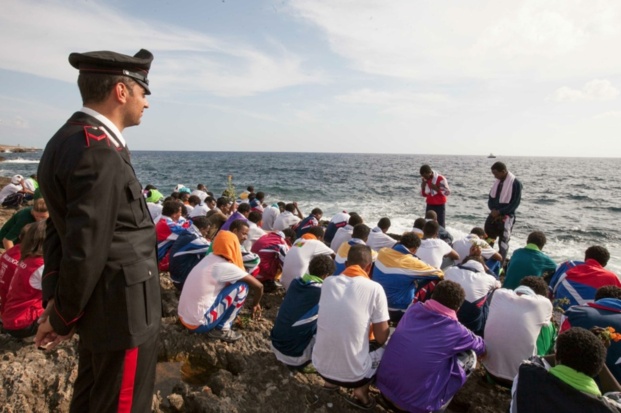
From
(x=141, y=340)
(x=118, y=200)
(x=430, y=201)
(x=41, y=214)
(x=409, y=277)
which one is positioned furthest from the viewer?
(x=430, y=201)

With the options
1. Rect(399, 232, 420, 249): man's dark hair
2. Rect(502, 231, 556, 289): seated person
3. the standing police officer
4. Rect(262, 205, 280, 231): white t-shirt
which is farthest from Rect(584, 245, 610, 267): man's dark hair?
Rect(262, 205, 280, 231): white t-shirt

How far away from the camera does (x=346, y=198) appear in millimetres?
26047

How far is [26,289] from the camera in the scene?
3.62 meters

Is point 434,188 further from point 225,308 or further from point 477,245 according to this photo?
point 225,308

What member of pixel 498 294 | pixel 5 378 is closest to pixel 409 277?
pixel 498 294

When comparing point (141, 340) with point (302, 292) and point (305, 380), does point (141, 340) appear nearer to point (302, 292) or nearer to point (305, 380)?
point (302, 292)

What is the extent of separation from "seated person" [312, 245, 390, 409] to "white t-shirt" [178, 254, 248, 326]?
1233 mm

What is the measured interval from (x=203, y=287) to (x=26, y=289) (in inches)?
66.9

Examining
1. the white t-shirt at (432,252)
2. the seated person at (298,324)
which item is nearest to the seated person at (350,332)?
the seated person at (298,324)

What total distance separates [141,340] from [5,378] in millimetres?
2367

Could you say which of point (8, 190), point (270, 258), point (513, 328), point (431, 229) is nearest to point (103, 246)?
point (513, 328)

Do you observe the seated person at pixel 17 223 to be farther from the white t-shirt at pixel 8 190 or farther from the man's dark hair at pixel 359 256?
the white t-shirt at pixel 8 190

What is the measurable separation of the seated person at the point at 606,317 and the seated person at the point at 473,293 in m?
0.88

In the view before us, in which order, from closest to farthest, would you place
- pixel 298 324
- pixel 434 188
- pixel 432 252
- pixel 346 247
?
pixel 298 324
pixel 346 247
pixel 432 252
pixel 434 188
